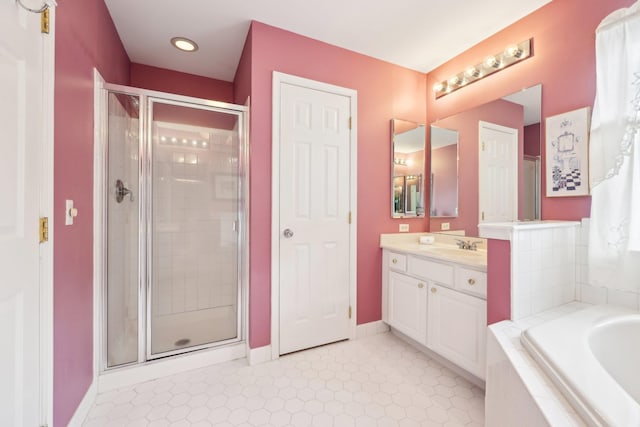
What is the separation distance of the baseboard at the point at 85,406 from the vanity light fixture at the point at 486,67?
3454 mm

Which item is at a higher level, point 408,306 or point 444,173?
point 444,173

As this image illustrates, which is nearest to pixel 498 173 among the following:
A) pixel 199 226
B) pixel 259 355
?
pixel 259 355

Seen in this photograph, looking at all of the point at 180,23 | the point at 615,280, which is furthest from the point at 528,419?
the point at 180,23

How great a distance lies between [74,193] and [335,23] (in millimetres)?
2022

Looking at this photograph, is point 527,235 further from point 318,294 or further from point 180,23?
point 180,23

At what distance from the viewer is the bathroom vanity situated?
1609 millimetres

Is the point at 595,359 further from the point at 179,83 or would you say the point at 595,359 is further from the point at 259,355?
the point at 179,83

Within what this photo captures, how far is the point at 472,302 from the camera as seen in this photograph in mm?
1632

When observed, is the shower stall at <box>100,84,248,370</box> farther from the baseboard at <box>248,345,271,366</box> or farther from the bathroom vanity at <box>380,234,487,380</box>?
the bathroom vanity at <box>380,234,487,380</box>

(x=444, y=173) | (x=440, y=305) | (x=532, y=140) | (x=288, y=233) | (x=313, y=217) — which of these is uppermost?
(x=532, y=140)

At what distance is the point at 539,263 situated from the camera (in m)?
1.39

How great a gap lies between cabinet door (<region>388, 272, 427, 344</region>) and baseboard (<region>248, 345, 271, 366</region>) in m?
1.07

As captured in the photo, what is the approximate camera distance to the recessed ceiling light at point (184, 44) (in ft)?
7.12
